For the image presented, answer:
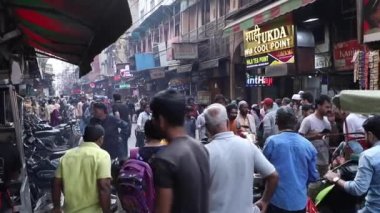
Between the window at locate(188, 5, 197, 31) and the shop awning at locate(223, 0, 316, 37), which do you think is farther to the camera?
the window at locate(188, 5, 197, 31)

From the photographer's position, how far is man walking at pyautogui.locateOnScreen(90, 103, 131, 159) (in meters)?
7.33

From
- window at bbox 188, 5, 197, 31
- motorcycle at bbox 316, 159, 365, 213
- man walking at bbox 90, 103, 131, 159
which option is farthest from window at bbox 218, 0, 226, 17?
motorcycle at bbox 316, 159, 365, 213

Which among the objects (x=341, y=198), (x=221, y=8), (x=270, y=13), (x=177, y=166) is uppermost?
(x=221, y=8)

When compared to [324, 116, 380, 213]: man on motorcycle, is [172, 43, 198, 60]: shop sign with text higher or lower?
higher

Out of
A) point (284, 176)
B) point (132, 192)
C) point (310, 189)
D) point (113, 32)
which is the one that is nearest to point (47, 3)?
point (113, 32)

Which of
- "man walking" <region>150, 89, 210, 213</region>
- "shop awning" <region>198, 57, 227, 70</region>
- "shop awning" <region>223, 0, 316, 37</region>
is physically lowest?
"man walking" <region>150, 89, 210, 213</region>

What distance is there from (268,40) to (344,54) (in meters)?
3.11

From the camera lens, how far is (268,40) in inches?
559

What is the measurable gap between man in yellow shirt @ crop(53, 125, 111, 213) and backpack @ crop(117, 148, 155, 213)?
1.73ft

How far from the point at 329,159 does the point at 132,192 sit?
461 centimetres

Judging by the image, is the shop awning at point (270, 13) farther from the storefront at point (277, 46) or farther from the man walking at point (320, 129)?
the man walking at point (320, 129)

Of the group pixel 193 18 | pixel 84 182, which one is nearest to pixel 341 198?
pixel 84 182

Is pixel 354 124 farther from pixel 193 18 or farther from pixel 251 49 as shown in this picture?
pixel 193 18

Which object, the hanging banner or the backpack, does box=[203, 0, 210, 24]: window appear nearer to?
the hanging banner
